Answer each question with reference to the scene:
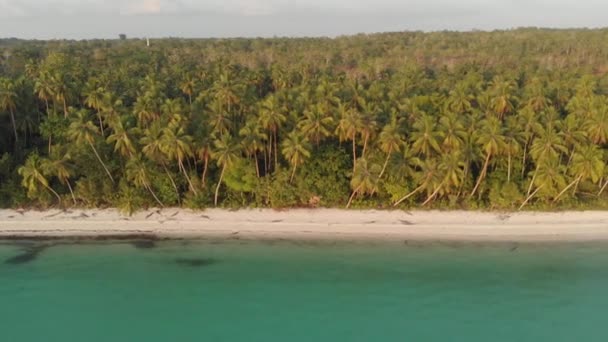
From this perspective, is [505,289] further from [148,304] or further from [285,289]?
[148,304]

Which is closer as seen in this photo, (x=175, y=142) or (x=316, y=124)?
(x=175, y=142)

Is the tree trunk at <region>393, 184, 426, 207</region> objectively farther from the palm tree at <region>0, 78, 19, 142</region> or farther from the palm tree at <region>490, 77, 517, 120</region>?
the palm tree at <region>0, 78, 19, 142</region>

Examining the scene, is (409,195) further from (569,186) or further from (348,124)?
(569,186)

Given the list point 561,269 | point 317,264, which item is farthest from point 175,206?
point 561,269

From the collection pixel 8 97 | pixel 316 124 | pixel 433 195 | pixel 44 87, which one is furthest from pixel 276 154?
pixel 8 97

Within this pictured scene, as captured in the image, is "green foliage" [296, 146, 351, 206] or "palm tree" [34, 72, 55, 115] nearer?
"green foliage" [296, 146, 351, 206]

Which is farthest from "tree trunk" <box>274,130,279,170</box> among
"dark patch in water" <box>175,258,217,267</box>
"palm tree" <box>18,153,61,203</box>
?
"palm tree" <box>18,153,61,203</box>
